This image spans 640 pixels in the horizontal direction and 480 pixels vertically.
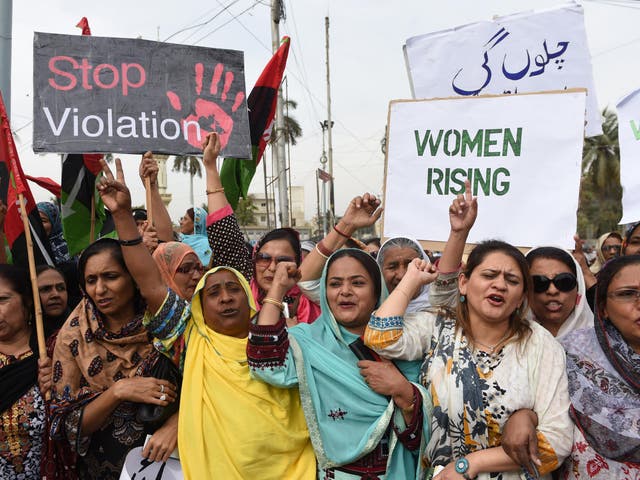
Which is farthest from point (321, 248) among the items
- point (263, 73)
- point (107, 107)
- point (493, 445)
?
point (263, 73)

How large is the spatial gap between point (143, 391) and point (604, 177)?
33.0 metres

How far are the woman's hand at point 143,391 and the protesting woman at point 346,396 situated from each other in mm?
447

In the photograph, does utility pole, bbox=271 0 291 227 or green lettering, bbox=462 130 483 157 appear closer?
green lettering, bbox=462 130 483 157

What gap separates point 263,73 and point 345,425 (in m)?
3.23

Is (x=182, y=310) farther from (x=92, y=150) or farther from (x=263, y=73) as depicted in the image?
(x=263, y=73)

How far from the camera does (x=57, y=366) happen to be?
2482mm

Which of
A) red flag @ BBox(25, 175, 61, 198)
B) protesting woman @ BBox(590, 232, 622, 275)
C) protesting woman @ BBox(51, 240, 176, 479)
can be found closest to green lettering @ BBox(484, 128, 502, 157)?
protesting woman @ BBox(51, 240, 176, 479)

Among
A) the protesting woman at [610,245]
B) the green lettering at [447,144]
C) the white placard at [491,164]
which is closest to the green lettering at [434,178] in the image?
the white placard at [491,164]

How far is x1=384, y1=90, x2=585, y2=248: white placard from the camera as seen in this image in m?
3.22

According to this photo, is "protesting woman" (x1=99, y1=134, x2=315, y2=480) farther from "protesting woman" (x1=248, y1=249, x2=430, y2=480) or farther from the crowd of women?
"protesting woman" (x1=248, y1=249, x2=430, y2=480)

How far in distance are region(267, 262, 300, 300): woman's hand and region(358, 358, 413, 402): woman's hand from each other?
446mm

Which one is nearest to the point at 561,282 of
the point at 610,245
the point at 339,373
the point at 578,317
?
the point at 578,317

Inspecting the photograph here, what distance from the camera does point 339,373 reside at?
92.0 inches

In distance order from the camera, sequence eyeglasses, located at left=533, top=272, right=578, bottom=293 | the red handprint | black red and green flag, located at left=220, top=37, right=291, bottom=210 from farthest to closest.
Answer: black red and green flag, located at left=220, top=37, right=291, bottom=210 < the red handprint < eyeglasses, located at left=533, top=272, right=578, bottom=293
